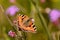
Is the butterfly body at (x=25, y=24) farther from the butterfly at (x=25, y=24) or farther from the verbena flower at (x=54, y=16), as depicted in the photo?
the verbena flower at (x=54, y=16)

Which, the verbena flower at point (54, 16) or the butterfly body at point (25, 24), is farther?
the verbena flower at point (54, 16)

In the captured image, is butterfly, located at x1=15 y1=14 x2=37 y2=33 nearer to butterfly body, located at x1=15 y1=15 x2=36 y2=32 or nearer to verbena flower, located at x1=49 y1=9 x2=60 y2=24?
butterfly body, located at x1=15 y1=15 x2=36 y2=32

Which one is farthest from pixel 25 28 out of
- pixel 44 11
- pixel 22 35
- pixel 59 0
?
pixel 59 0

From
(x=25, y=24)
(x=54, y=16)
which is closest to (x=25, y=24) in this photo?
(x=25, y=24)

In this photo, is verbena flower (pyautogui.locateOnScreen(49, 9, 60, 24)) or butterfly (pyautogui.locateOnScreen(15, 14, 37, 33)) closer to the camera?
butterfly (pyautogui.locateOnScreen(15, 14, 37, 33))

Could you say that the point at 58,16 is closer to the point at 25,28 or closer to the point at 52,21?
the point at 52,21

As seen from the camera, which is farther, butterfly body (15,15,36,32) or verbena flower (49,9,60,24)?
verbena flower (49,9,60,24)

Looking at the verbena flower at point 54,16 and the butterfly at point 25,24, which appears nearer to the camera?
the butterfly at point 25,24

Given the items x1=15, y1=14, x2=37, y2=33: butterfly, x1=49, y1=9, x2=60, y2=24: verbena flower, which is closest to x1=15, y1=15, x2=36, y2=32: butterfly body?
x1=15, y1=14, x2=37, y2=33: butterfly

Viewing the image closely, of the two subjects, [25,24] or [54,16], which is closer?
[25,24]

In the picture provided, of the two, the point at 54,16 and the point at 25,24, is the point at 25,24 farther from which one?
the point at 54,16

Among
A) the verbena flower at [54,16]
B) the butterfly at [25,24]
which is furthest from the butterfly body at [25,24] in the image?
the verbena flower at [54,16]
